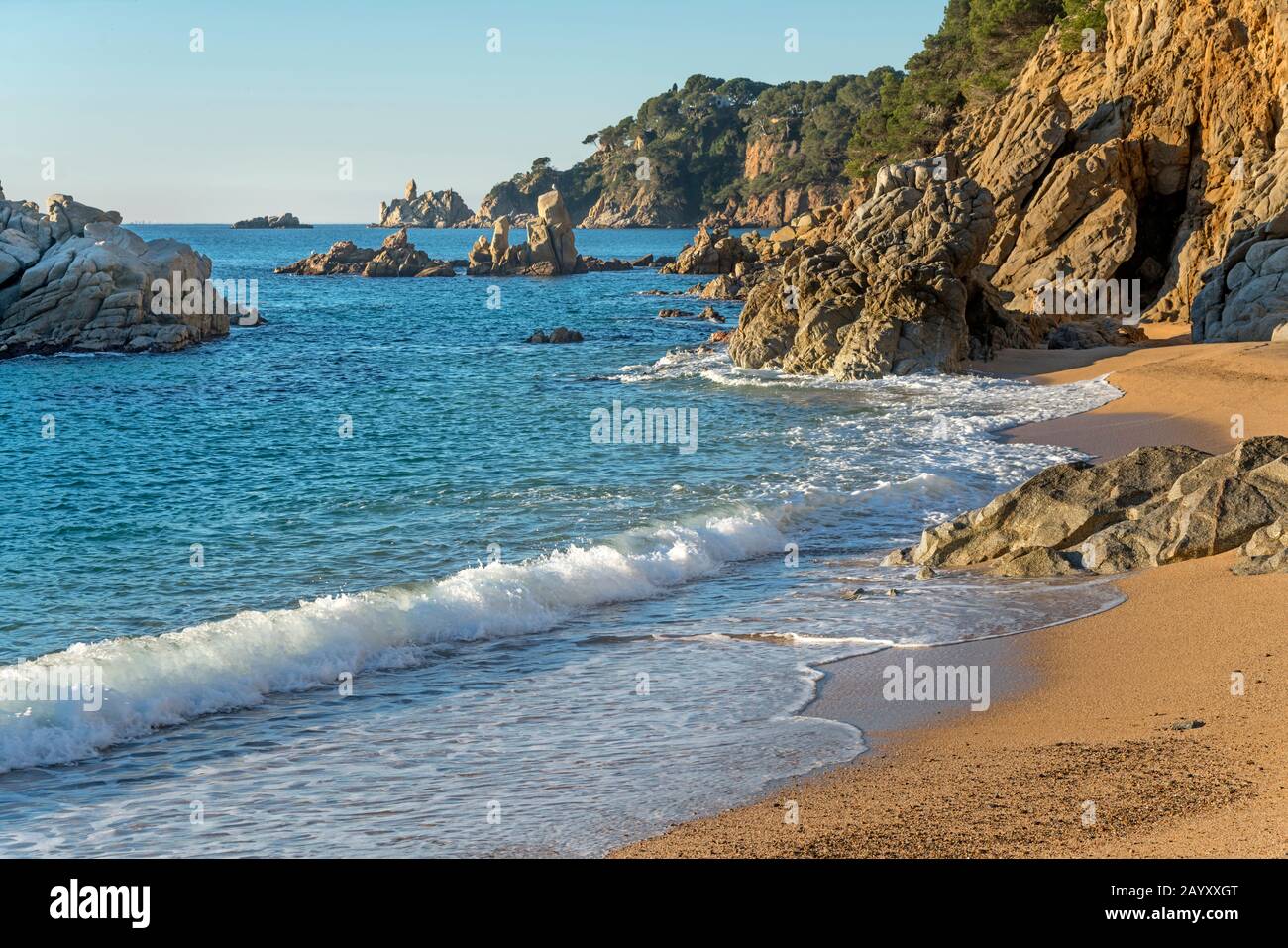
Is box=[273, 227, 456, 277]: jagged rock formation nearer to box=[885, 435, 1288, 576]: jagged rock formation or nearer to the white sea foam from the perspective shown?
the white sea foam

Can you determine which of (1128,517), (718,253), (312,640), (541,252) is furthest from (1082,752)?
(541,252)

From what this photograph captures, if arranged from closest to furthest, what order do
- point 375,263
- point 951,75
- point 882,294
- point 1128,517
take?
1. point 1128,517
2. point 882,294
3. point 951,75
4. point 375,263

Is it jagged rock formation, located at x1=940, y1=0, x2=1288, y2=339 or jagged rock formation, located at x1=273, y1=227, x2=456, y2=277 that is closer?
jagged rock formation, located at x1=940, y1=0, x2=1288, y2=339

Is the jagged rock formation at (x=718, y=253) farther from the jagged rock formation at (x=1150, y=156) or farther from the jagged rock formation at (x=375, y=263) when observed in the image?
the jagged rock formation at (x=1150, y=156)

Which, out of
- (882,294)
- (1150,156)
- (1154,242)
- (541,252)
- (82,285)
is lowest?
(882,294)

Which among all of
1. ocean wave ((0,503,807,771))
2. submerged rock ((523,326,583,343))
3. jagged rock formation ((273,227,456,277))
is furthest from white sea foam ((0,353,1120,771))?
jagged rock formation ((273,227,456,277))

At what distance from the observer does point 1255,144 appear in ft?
131

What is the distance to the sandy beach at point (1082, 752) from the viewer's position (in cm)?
722

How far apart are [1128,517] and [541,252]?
94.5 metres

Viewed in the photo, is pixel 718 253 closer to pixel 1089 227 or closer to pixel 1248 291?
pixel 1089 227

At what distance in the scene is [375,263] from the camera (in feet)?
353

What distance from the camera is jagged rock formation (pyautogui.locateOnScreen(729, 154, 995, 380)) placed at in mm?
33562

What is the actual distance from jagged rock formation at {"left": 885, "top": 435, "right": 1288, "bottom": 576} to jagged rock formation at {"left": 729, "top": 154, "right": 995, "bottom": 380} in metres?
18.1
